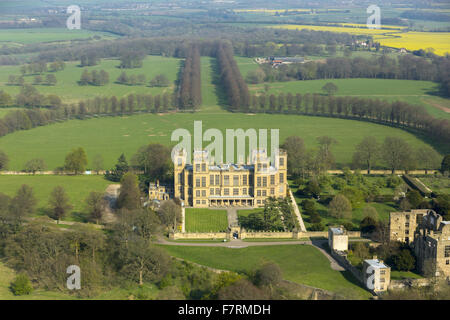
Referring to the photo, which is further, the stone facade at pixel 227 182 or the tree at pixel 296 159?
Answer: the tree at pixel 296 159

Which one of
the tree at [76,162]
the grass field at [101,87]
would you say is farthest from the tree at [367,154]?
the grass field at [101,87]

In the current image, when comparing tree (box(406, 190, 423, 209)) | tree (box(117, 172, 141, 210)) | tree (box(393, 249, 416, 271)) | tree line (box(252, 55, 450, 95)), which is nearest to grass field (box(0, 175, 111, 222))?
tree (box(117, 172, 141, 210))

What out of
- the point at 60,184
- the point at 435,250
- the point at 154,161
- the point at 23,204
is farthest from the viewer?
the point at 154,161

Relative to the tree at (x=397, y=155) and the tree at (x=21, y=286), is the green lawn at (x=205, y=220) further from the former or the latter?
the tree at (x=397, y=155)

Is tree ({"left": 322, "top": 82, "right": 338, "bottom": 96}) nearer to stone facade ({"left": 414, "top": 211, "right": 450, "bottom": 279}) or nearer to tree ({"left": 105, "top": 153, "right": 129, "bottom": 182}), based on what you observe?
tree ({"left": 105, "top": 153, "right": 129, "bottom": 182})

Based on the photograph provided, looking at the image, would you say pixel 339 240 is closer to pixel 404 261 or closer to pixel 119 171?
pixel 404 261

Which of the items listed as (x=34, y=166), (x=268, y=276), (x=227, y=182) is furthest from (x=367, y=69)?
(x=268, y=276)

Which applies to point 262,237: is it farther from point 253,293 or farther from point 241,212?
point 253,293
